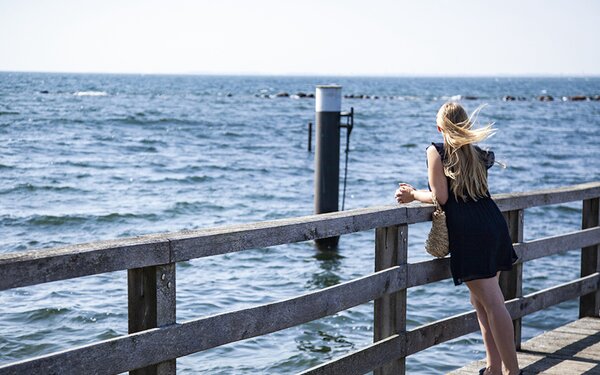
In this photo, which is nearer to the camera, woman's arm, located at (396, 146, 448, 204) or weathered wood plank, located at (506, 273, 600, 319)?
woman's arm, located at (396, 146, 448, 204)

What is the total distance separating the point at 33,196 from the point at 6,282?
1661 centimetres

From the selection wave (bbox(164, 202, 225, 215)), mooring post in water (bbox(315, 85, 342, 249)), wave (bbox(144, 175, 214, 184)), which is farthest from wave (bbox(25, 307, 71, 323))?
wave (bbox(144, 175, 214, 184))

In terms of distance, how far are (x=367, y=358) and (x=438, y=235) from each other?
0.73 metres

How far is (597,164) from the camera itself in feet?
95.9

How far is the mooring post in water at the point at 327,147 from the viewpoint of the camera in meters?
11.2

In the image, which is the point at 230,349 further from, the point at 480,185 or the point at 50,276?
the point at 50,276

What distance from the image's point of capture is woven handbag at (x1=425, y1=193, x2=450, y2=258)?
173 inches

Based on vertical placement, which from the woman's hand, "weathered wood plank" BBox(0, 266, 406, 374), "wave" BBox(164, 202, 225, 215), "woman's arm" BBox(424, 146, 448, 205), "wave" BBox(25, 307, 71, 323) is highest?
"woman's arm" BBox(424, 146, 448, 205)

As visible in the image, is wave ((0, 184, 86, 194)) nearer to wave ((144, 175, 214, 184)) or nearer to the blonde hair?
wave ((144, 175, 214, 184))

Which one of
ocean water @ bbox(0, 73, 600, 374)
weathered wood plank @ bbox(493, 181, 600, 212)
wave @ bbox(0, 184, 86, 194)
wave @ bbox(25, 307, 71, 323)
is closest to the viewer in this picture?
weathered wood plank @ bbox(493, 181, 600, 212)

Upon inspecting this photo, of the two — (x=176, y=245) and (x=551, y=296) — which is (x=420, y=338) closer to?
(x=551, y=296)

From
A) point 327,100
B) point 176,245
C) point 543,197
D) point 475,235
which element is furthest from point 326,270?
point 176,245

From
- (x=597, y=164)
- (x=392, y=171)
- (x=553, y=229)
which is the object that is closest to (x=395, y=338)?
(x=553, y=229)

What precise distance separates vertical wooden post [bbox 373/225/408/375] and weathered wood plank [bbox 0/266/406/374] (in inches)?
2.6
